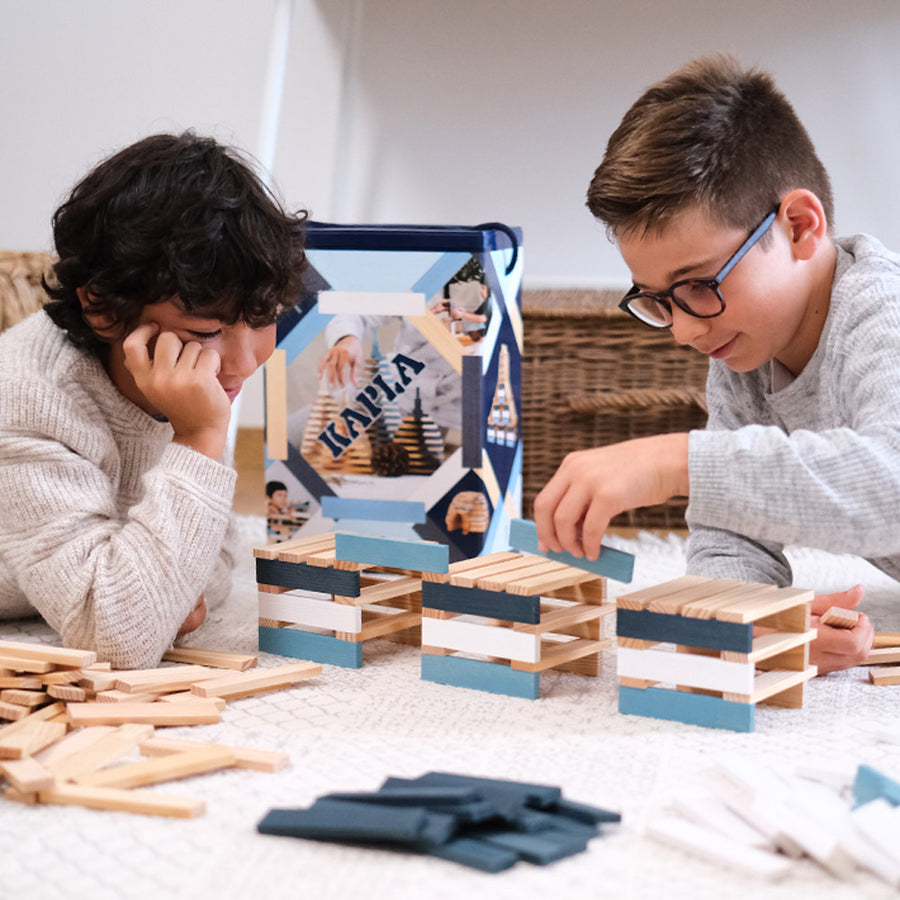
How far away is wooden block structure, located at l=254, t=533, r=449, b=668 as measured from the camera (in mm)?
924

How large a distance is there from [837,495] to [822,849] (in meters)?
0.29

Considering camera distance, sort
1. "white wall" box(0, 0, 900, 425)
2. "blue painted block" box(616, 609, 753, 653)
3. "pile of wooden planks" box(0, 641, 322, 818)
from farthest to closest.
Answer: "white wall" box(0, 0, 900, 425)
"blue painted block" box(616, 609, 753, 653)
"pile of wooden planks" box(0, 641, 322, 818)

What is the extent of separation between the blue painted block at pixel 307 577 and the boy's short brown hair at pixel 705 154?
403mm

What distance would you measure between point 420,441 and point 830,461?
587 mm

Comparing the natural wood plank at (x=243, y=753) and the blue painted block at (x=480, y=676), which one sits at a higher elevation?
the blue painted block at (x=480, y=676)

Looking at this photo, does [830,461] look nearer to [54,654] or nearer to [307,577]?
[307,577]


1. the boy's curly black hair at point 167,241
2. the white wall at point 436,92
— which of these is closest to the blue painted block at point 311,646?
the boy's curly black hair at point 167,241

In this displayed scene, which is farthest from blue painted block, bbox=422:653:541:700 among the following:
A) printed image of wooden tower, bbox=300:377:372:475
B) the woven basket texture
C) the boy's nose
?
the woven basket texture

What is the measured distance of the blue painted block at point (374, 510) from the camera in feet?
4.19

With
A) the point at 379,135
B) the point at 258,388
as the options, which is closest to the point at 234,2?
the point at 379,135

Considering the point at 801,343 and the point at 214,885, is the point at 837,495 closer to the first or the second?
the point at 801,343

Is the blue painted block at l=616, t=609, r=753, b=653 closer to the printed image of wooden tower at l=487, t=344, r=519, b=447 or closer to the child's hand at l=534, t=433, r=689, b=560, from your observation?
the child's hand at l=534, t=433, r=689, b=560

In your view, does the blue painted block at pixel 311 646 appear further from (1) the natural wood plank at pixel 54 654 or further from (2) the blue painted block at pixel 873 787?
(2) the blue painted block at pixel 873 787

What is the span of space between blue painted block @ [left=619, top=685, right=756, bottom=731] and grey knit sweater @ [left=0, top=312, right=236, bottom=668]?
38 centimetres
